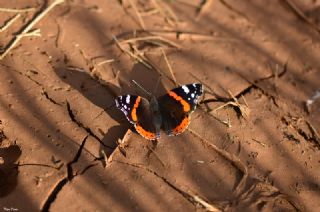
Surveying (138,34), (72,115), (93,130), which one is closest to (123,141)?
(93,130)

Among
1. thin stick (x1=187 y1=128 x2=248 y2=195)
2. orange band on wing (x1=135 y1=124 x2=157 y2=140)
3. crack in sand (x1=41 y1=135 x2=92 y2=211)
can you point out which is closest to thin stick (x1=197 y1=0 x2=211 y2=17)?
thin stick (x1=187 y1=128 x2=248 y2=195)

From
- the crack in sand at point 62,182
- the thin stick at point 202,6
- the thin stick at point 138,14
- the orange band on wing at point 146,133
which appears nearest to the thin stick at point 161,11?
the thin stick at point 138,14

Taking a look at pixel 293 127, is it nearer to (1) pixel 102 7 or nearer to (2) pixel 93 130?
(2) pixel 93 130

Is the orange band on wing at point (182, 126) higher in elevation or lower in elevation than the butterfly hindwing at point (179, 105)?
lower

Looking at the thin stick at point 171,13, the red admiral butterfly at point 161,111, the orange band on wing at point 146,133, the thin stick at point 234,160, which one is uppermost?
the thin stick at point 171,13

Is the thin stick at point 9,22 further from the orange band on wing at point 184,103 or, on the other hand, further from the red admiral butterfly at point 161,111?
the orange band on wing at point 184,103

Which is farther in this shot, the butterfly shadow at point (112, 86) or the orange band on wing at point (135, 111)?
the butterfly shadow at point (112, 86)
